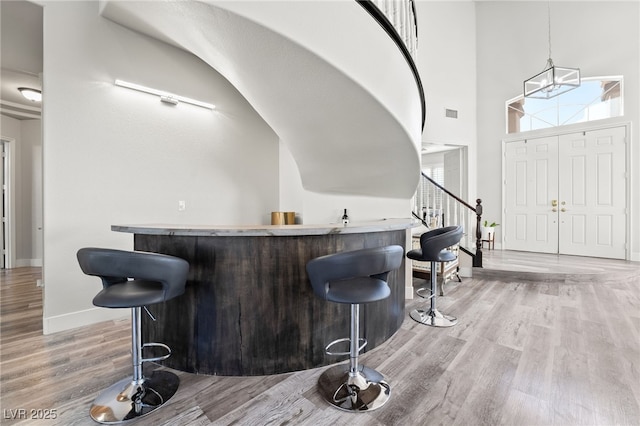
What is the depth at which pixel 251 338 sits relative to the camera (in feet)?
6.08

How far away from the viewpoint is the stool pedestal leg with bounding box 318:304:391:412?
5.13 ft

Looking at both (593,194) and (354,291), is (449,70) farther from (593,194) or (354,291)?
(354,291)

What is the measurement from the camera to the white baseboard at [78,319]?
8.16ft

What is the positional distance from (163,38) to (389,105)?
2678 millimetres

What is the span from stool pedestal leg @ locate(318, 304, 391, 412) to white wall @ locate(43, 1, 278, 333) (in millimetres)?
2406

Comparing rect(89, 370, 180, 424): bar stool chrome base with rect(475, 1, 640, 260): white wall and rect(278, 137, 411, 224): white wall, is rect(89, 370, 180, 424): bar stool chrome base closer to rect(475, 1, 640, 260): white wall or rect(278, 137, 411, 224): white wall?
rect(278, 137, 411, 224): white wall

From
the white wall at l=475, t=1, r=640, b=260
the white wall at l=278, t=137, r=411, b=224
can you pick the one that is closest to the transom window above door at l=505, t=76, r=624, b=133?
the white wall at l=475, t=1, r=640, b=260

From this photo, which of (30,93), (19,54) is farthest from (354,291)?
(30,93)

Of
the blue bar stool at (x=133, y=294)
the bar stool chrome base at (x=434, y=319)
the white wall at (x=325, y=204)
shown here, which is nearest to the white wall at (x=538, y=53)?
the white wall at (x=325, y=204)

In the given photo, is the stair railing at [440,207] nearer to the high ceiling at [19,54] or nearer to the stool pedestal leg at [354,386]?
the stool pedestal leg at [354,386]

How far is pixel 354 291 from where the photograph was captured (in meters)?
1.58

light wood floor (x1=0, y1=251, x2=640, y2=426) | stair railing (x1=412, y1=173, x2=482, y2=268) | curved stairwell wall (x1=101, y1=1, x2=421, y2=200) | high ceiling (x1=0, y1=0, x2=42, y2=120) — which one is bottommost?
light wood floor (x1=0, y1=251, x2=640, y2=426)

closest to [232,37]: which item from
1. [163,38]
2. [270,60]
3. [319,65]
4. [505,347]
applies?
[270,60]

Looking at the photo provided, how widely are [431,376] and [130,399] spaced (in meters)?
1.85
